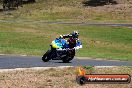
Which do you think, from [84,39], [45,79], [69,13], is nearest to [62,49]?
[45,79]

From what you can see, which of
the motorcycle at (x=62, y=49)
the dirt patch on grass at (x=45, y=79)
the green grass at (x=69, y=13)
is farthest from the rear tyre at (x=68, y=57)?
the green grass at (x=69, y=13)

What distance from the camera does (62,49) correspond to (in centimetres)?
2209

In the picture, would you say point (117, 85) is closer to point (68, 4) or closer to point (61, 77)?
point (61, 77)

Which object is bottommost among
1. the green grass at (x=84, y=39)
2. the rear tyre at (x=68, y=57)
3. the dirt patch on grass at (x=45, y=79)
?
the green grass at (x=84, y=39)

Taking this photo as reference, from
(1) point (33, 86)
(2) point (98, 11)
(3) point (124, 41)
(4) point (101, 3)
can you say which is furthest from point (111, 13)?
(1) point (33, 86)

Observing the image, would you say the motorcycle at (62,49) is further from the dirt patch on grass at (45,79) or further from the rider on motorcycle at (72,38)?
the dirt patch on grass at (45,79)

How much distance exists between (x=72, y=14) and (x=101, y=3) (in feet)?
36.3

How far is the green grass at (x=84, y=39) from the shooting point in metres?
36.7

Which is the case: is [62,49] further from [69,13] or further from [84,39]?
[69,13]

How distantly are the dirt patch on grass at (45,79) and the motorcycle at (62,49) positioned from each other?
9.42ft

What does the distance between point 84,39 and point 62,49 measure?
75.8 ft

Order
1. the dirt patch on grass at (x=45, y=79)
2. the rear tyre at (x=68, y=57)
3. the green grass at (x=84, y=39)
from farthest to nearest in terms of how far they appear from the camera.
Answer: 1. the green grass at (x=84, y=39)
2. the rear tyre at (x=68, y=57)
3. the dirt patch on grass at (x=45, y=79)

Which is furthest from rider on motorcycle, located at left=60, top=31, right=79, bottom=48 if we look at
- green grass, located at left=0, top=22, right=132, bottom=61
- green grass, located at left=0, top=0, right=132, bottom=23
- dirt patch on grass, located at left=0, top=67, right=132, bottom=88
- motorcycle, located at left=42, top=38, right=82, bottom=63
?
green grass, located at left=0, top=0, right=132, bottom=23

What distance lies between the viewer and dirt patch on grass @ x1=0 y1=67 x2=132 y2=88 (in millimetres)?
15703
